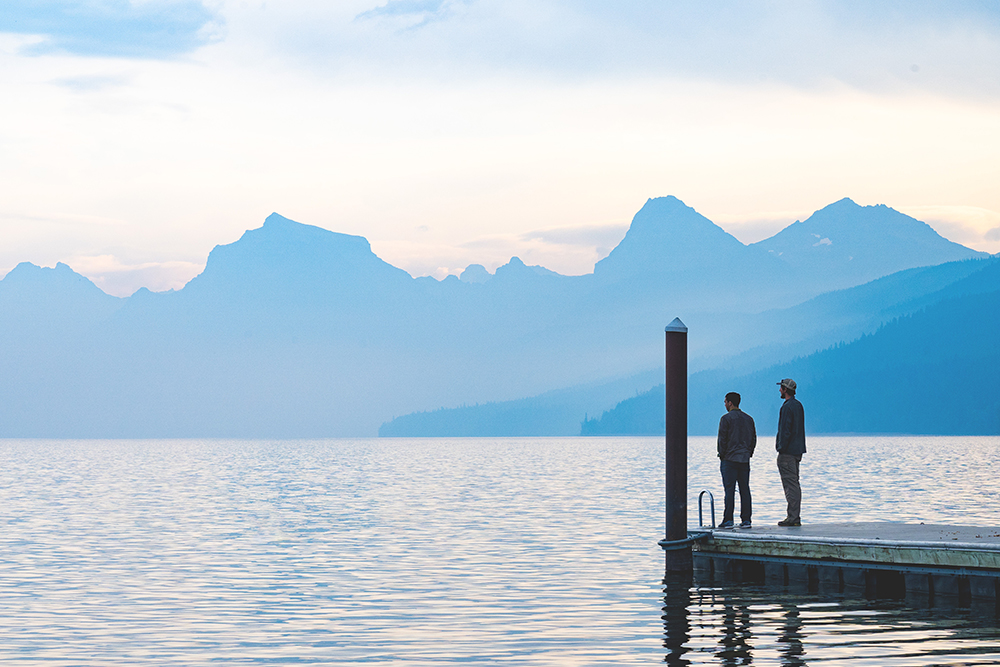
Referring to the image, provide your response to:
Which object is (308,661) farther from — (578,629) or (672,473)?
(672,473)

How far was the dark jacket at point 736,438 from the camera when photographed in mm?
24047

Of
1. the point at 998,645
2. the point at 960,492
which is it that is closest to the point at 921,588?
the point at 998,645

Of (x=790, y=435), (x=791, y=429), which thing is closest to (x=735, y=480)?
(x=790, y=435)

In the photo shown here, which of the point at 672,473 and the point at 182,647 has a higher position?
the point at 672,473

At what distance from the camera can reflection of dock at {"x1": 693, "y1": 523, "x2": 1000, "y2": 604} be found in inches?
811

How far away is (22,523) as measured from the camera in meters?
46.4

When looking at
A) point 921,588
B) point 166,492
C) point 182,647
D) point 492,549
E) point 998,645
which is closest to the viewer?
point 998,645

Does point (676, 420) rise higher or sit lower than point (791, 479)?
higher

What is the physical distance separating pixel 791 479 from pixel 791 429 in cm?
139

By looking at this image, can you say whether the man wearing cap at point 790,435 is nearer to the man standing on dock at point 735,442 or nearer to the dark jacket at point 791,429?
the dark jacket at point 791,429

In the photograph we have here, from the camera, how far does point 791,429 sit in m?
23.4

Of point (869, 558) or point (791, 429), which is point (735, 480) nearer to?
point (791, 429)

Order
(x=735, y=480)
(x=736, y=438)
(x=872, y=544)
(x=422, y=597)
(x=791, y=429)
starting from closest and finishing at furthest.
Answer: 1. (x=872, y=544)
2. (x=791, y=429)
3. (x=736, y=438)
4. (x=422, y=597)
5. (x=735, y=480)

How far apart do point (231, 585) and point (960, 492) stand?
4471cm
